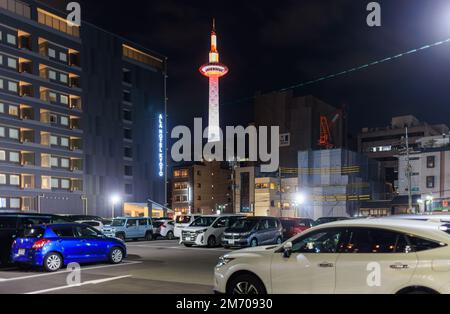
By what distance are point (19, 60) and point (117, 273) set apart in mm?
47852

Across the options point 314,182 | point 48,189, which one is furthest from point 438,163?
point 48,189

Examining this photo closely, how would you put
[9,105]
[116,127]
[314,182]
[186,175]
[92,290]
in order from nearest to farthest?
[92,290]
[9,105]
[116,127]
[314,182]
[186,175]

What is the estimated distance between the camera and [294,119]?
103 meters

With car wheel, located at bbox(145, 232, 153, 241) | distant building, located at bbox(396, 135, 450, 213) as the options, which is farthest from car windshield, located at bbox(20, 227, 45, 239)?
distant building, located at bbox(396, 135, 450, 213)

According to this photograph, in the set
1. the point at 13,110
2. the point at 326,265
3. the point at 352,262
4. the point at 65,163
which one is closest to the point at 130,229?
the point at 326,265

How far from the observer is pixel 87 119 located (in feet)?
207

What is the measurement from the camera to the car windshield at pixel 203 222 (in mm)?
26422

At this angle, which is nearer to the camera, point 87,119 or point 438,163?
point 438,163

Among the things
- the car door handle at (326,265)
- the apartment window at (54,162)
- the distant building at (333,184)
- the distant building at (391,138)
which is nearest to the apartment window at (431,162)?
the distant building at (333,184)

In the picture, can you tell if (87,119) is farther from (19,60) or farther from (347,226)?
(347,226)

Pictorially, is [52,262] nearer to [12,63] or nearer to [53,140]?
[12,63]

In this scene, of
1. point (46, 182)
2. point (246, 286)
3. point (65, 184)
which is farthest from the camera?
point (65, 184)

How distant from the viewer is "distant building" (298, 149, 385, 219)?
68.9m

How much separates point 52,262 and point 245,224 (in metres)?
11.0
